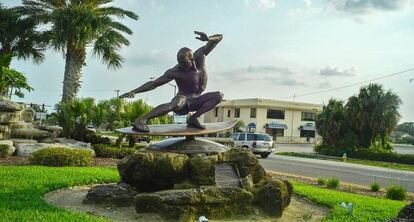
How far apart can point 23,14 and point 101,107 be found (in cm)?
752

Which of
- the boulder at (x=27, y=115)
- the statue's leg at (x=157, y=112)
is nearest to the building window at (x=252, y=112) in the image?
the boulder at (x=27, y=115)

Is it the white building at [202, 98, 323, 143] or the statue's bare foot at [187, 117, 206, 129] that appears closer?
the statue's bare foot at [187, 117, 206, 129]

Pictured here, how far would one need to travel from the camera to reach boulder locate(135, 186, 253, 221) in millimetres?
7262

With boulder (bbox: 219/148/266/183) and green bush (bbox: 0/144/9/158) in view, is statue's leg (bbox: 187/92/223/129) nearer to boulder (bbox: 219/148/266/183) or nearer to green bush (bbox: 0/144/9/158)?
boulder (bbox: 219/148/266/183)

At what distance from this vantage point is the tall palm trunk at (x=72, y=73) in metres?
24.7

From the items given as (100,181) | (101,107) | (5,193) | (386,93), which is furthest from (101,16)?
(386,93)

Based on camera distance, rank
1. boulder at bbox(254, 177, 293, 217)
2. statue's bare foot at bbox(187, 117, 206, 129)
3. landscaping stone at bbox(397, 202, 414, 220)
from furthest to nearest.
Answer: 1. statue's bare foot at bbox(187, 117, 206, 129)
2. boulder at bbox(254, 177, 293, 217)
3. landscaping stone at bbox(397, 202, 414, 220)

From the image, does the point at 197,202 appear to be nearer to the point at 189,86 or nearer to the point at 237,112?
the point at 189,86

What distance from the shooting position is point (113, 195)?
828 cm

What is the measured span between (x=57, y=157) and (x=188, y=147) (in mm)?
6867

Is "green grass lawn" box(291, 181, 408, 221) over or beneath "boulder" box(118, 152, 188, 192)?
beneath

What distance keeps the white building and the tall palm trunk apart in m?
35.9

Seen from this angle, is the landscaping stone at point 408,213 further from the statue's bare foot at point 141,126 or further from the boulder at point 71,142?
the boulder at point 71,142

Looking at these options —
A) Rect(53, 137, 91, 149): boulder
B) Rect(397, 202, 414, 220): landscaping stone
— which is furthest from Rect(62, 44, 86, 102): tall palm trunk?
Rect(397, 202, 414, 220): landscaping stone
